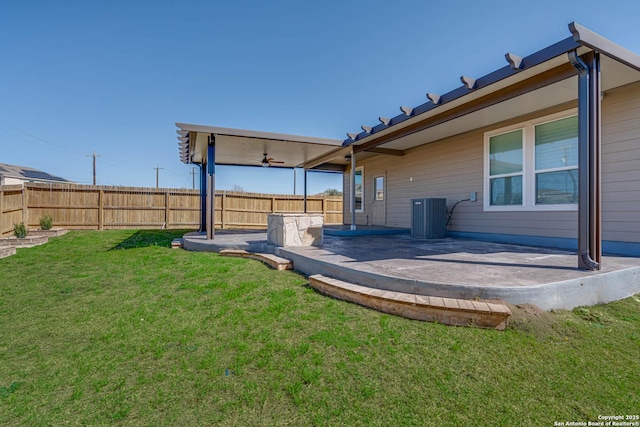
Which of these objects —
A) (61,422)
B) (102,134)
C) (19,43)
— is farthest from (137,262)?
(102,134)

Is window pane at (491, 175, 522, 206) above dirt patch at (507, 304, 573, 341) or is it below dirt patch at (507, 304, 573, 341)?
above

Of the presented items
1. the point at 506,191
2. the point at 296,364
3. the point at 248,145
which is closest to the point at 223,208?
the point at 248,145

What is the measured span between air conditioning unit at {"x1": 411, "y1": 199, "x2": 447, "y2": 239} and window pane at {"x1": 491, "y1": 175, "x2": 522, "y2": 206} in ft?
3.59

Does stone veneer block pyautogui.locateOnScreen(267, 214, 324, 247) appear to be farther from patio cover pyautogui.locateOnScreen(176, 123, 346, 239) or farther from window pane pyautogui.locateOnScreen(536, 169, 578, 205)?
window pane pyautogui.locateOnScreen(536, 169, 578, 205)

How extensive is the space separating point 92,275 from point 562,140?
8176 mm

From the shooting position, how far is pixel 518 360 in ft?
6.72

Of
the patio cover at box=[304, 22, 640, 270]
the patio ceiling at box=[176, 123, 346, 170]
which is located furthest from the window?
the patio cover at box=[304, 22, 640, 270]

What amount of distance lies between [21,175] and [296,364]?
109 feet

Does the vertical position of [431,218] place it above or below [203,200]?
below

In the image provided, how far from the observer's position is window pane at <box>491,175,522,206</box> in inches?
235

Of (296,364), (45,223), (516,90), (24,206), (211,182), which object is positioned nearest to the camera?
(296,364)

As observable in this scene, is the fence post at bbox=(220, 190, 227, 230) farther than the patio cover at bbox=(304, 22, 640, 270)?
Yes

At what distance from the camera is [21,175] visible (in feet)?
79.9

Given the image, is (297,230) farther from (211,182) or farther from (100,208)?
(100,208)
